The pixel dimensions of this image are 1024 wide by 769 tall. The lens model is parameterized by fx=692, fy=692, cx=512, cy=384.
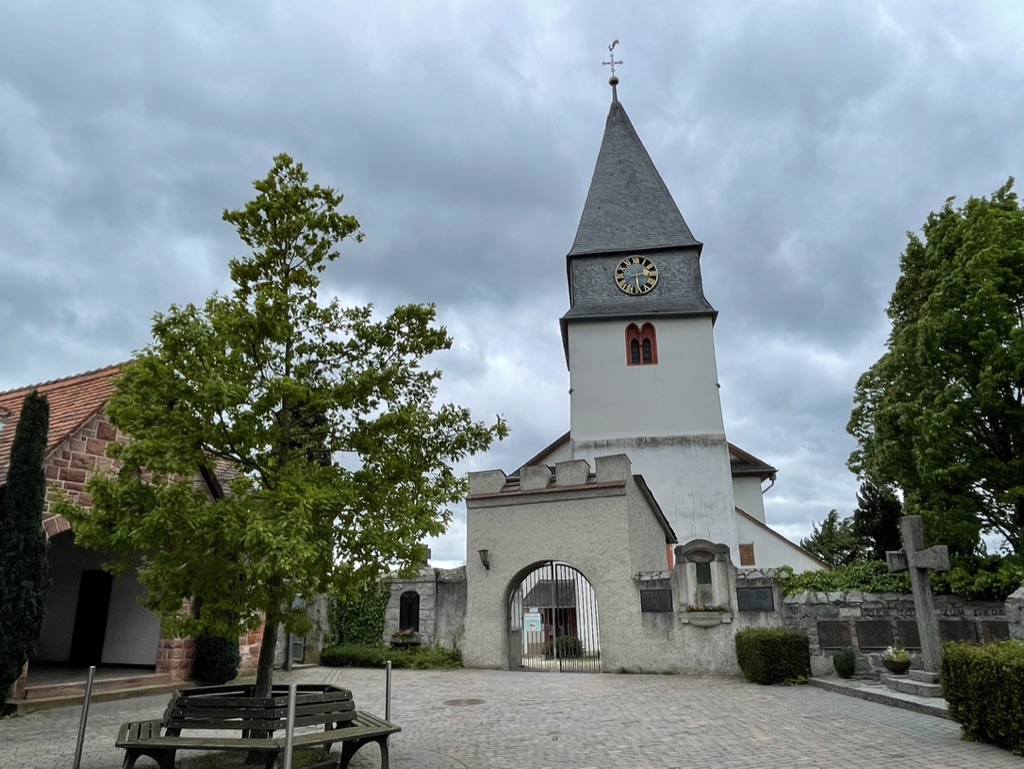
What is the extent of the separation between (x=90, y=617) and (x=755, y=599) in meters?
15.0

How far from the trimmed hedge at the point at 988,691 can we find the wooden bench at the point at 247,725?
20.3 feet

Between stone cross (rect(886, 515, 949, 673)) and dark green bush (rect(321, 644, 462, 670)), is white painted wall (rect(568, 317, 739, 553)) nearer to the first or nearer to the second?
dark green bush (rect(321, 644, 462, 670))

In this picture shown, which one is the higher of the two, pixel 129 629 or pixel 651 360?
pixel 651 360

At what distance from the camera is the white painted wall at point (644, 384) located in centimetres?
2791

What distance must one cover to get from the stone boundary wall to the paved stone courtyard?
1456 mm

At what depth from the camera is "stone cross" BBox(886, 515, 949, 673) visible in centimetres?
1077

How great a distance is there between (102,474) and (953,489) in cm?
1518

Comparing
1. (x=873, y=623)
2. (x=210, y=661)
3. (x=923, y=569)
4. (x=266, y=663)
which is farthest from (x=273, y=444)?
(x=873, y=623)

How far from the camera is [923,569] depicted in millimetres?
11297

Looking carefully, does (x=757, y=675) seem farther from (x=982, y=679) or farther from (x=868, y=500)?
(x=868, y=500)

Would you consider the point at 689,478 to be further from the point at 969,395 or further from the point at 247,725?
the point at 247,725

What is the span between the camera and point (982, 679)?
7445 mm

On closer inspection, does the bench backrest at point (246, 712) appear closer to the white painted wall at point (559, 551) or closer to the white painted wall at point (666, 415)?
the white painted wall at point (559, 551)

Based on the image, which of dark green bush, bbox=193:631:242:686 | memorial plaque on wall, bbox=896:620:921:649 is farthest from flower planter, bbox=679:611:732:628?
dark green bush, bbox=193:631:242:686
